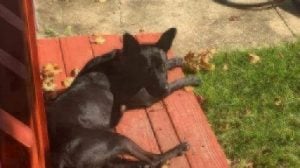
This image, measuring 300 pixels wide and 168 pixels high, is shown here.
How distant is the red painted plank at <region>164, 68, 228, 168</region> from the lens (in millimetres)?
5473

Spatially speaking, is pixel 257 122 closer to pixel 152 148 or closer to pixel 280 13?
pixel 152 148

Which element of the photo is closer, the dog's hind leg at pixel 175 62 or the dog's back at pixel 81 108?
the dog's back at pixel 81 108

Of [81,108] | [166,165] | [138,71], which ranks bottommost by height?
[166,165]

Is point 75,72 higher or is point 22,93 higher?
point 22,93

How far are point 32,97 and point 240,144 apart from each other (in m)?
3.25

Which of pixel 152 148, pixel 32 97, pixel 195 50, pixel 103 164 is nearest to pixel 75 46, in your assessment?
pixel 195 50

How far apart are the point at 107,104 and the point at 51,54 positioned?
4.76 feet

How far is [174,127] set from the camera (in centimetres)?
582

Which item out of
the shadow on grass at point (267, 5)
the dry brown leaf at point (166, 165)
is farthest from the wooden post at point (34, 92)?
the shadow on grass at point (267, 5)

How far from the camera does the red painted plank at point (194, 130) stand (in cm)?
547

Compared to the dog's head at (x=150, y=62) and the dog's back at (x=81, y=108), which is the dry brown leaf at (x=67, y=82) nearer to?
the dog's back at (x=81, y=108)

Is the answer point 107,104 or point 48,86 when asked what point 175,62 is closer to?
point 107,104

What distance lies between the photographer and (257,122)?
6.14 metres

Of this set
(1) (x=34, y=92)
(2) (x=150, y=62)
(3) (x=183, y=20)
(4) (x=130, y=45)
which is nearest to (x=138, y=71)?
(2) (x=150, y=62)
